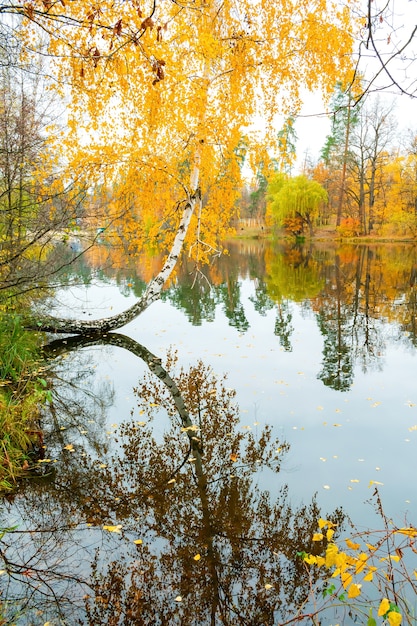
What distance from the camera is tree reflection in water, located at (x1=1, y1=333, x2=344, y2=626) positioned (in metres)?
2.95

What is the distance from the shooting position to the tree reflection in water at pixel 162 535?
2945mm

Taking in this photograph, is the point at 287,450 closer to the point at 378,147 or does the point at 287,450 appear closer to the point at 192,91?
the point at 192,91

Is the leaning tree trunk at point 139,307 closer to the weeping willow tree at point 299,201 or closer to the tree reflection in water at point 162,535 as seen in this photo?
the tree reflection in water at point 162,535

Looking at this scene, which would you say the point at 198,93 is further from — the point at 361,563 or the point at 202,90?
the point at 361,563

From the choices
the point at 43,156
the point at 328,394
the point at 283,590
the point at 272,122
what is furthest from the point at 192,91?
the point at 283,590

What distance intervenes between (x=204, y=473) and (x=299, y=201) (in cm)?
3772

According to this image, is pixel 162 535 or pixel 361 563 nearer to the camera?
pixel 361 563

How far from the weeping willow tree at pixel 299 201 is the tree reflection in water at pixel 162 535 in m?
36.7

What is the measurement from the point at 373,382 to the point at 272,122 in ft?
18.7

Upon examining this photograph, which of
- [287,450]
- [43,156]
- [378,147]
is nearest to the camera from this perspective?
[287,450]

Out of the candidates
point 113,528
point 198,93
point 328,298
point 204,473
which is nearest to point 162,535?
point 113,528

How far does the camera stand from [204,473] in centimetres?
452

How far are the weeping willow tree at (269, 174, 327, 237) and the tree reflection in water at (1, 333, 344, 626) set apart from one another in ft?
120

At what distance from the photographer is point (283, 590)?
121 inches
